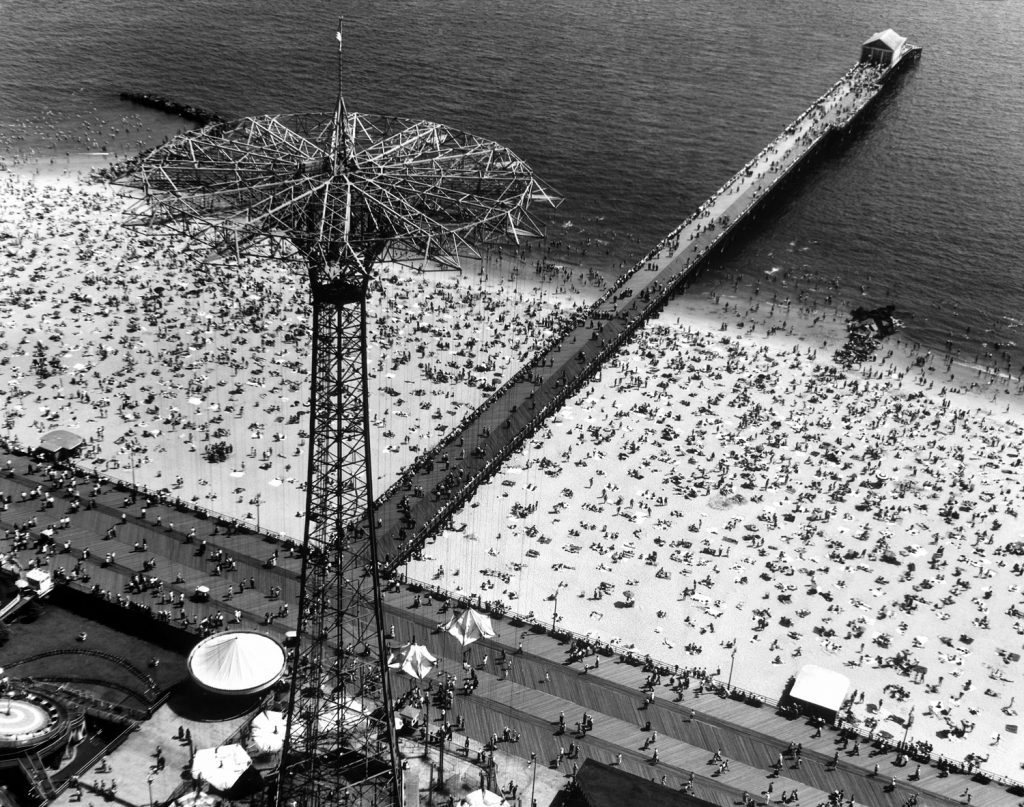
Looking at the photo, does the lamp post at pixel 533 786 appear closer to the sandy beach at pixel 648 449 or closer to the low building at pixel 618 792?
the low building at pixel 618 792

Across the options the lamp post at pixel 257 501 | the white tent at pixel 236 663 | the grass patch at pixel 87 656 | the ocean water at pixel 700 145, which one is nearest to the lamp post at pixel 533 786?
the white tent at pixel 236 663

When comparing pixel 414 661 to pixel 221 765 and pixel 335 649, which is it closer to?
pixel 221 765

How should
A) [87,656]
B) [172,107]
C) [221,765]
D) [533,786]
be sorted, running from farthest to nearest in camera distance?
[172,107] < [87,656] < [533,786] < [221,765]

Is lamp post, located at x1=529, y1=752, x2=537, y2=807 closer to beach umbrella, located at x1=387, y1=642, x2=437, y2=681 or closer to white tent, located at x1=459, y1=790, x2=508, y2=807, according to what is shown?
white tent, located at x1=459, y1=790, x2=508, y2=807

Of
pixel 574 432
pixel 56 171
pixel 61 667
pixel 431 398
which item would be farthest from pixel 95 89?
pixel 61 667

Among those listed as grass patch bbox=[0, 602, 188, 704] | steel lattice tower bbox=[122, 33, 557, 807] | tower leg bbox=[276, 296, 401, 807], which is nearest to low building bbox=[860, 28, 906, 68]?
steel lattice tower bbox=[122, 33, 557, 807]

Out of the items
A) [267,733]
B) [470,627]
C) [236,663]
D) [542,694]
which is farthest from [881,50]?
[267,733]
